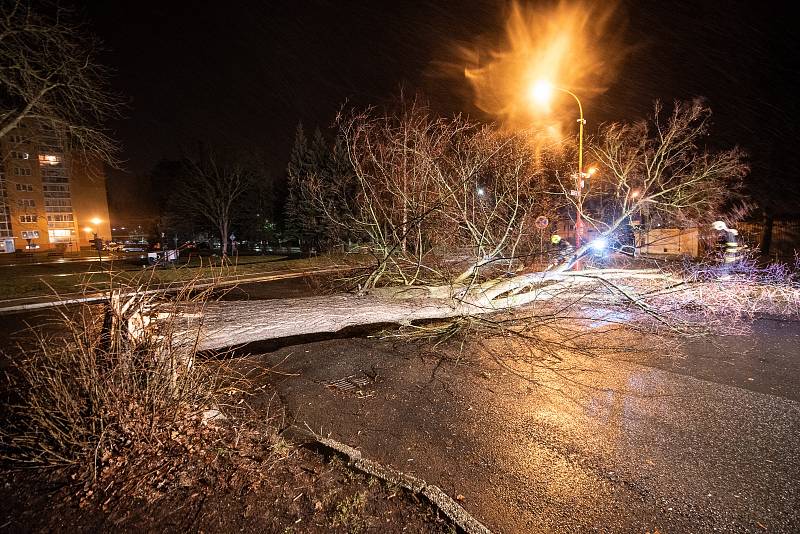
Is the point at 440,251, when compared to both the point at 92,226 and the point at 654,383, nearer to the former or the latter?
the point at 654,383

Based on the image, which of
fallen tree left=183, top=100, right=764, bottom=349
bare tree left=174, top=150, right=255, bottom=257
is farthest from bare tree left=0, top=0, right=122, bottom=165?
bare tree left=174, top=150, right=255, bottom=257

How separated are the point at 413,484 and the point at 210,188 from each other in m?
34.7

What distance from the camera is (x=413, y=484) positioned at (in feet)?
8.82

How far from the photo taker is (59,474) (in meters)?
2.55

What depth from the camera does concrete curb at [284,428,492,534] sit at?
235 cm

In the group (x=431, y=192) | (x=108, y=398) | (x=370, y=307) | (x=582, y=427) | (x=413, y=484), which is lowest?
(x=582, y=427)

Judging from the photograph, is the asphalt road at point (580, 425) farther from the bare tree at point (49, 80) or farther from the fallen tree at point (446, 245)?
the bare tree at point (49, 80)

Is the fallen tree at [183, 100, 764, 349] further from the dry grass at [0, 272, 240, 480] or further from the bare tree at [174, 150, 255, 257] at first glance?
the bare tree at [174, 150, 255, 257]

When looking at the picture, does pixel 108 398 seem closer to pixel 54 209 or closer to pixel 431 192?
pixel 431 192

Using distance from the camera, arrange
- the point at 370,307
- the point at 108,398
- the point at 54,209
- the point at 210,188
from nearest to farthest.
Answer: the point at 108,398, the point at 370,307, the point at 210,188, the point at 54,209

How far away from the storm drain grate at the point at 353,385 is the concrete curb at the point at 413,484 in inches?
42.8

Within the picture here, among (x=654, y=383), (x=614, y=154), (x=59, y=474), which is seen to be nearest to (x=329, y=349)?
(x=59, y=474)

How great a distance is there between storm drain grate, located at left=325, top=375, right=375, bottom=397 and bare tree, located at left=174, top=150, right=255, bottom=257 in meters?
30.8

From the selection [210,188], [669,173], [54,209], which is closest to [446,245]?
[669,173]
